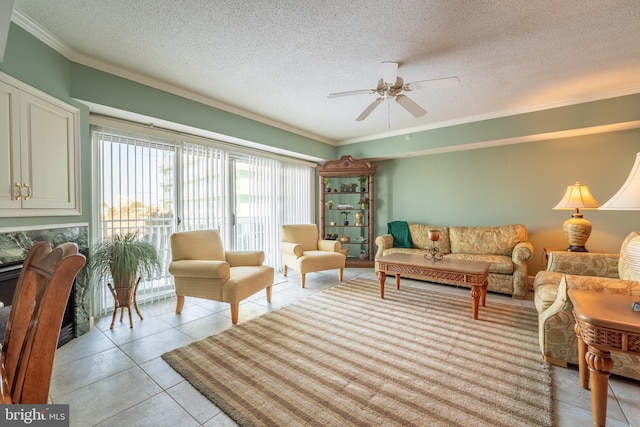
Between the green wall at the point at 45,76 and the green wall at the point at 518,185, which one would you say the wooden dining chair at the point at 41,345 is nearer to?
the green wall at the point at 45,76

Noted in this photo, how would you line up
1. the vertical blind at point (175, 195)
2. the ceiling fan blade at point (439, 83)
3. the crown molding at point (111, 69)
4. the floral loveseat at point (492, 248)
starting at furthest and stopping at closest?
the floral loveseat at point (492, 248) → the vertical blind at point (175, 195) → the ceiling fan blade at point (439, 83) → the crown molding at point (111, 69)

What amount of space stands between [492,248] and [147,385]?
14.5 ft

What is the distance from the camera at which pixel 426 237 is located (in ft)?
14.9

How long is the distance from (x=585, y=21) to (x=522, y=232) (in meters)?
2.75

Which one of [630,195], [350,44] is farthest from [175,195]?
[630,195]

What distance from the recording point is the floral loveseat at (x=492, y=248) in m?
3.40

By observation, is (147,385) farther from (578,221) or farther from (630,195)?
(578,221)

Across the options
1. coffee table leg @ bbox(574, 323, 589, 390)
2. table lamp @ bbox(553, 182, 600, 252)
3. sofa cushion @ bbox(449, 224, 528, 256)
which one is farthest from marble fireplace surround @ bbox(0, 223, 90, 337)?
table lamp @ bbox(553, 182, 600, 252)

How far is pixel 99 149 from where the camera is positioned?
2770 mm

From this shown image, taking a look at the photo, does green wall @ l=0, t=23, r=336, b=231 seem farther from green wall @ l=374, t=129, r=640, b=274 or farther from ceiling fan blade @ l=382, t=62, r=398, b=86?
green wall @ l=374, t=129, r=640, b=274

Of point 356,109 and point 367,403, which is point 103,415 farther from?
point 356,109

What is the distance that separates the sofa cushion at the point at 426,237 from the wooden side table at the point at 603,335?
9.77 feet

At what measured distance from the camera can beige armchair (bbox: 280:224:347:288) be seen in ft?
12.9

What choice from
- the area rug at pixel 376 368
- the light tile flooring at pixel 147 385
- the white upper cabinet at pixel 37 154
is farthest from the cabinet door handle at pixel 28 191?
the area rug at pixel 376 368
